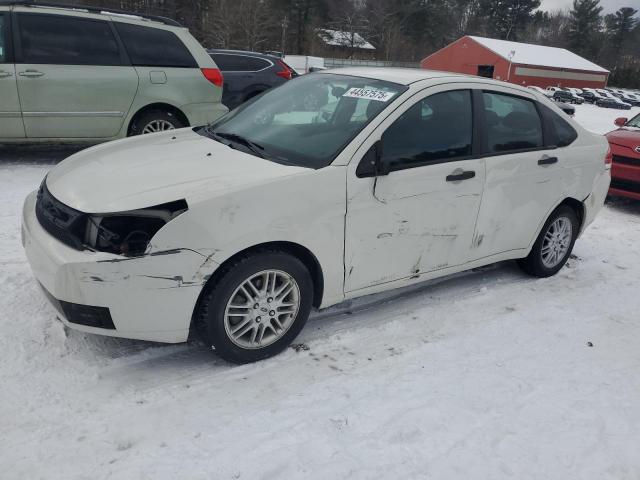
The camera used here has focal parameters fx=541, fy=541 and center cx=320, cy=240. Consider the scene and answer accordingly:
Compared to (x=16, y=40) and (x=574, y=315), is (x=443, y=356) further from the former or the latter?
(x=16, y=40)

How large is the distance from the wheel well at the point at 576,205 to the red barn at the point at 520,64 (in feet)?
166

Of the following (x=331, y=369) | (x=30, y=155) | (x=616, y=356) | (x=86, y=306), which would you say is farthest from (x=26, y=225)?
(x=30, y=155)

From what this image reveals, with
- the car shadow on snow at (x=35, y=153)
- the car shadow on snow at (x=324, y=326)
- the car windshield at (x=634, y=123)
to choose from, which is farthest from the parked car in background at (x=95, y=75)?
the car windshield at (x=634, y=123)

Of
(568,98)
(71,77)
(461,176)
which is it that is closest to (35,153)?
(71,77)

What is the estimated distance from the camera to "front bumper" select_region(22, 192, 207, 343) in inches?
105

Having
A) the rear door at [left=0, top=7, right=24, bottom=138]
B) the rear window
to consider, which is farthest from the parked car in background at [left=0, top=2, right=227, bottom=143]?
the rear window

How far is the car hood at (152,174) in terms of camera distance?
283cm

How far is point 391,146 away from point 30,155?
233 inches

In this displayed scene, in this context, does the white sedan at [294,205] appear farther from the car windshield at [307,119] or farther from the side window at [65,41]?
the side window at [65,41]

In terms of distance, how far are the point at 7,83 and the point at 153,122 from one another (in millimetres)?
1665

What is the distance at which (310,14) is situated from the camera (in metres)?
62.9

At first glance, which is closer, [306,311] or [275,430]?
[275,430]

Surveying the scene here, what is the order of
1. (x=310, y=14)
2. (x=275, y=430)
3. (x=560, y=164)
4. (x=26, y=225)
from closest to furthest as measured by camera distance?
1. (x=275, y=430)
2. (x=26, y=225)
3. (x=560, y=164)
4. (x=310, y=14)

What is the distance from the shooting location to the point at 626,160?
7305mm
